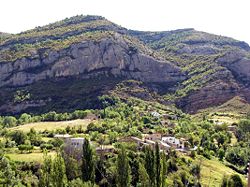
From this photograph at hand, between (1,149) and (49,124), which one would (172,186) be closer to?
(1,149)

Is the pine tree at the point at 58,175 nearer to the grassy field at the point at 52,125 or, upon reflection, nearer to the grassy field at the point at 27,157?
the grassy field at the point at 27,157

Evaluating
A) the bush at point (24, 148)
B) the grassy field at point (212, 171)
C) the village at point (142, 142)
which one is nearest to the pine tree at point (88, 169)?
the village at point (142, 142)

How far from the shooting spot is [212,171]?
11306cm

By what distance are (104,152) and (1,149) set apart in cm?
2333

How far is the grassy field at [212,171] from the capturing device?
106 meters

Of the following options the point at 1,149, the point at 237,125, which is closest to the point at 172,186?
the point at 1,149

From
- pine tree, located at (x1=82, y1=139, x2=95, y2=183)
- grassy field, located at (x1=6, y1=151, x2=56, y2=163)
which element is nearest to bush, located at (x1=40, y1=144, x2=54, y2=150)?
grassy field, located at (x1=6, y1=151, x2=56, y2=163)

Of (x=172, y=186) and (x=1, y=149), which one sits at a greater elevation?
(x=1, y=149)

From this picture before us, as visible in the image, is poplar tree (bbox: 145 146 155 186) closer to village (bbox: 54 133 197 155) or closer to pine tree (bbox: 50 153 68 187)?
village (bbox: 54 133 197 155)

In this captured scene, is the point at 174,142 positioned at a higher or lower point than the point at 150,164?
lower

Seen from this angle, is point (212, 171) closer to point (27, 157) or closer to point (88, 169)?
point (27, 157)

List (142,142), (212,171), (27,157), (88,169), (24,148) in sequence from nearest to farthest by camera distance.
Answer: (88,169)
(27,157)
(24,148)
(212,171)
(142,142)

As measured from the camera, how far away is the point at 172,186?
98250 millimetres

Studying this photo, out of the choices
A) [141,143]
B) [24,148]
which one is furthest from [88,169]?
[141,143]
